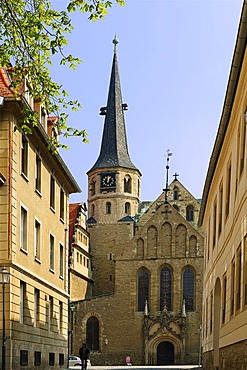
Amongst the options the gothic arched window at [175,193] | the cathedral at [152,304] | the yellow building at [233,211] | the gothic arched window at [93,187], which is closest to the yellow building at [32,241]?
the yellow building at [233,211]

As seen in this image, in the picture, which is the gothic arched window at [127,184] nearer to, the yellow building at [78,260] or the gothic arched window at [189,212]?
the gothic arched window at [189,212]

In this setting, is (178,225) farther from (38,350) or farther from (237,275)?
(237,275)

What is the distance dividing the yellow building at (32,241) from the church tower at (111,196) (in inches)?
1693

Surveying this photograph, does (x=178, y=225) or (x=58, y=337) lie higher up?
(x=178, y=225)

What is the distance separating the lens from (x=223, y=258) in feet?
68.8

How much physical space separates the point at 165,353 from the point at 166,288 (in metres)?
5.83

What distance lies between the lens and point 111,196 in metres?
77.8

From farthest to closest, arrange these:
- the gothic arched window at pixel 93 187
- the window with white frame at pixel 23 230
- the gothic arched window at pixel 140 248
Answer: the gothic arched window at pixel 93 187 < the gothic arched window at pixel 140 248 < the window with white frame at pixel 23 230

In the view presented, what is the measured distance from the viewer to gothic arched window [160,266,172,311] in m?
64.0

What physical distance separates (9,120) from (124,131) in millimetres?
60542

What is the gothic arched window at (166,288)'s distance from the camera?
210 feet

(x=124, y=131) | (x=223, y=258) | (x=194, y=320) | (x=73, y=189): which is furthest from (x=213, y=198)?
(x=124, y=131)

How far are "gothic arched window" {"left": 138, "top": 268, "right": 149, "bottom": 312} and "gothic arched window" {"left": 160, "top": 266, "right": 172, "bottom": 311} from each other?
140 cm

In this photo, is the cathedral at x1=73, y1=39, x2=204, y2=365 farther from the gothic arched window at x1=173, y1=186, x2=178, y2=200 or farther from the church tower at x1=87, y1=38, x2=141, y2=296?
the gothic arched window at x1=173, y1=186, x2=178, y2=200
